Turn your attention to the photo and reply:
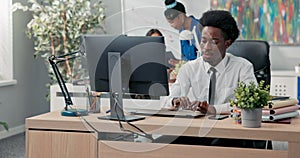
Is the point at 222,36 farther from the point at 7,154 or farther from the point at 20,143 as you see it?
the point at 20,143

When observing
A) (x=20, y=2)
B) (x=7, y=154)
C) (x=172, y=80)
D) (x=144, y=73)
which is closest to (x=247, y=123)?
(x=144, y=73)

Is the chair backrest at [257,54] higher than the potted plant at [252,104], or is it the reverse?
the chair backrest at [257,54]

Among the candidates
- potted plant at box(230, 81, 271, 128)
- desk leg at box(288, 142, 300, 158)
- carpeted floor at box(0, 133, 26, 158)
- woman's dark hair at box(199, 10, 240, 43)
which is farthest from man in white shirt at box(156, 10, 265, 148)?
carpeted floor at box(0, 133, 26, 158)

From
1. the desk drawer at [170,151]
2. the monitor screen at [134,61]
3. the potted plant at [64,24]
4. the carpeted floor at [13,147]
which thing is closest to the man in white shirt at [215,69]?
the monitor screen at [134,61]

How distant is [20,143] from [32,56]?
1046 mm

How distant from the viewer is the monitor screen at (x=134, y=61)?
7.44 ft

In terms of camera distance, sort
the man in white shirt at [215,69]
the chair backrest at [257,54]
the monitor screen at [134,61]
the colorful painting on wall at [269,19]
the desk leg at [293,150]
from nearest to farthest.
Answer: the desk leg at [293,150] → the monitor screen at [134,61] → the man in white shirt at [215,69] → the chair backrest at [257,54] → the colorful painting on wall at [269,19]

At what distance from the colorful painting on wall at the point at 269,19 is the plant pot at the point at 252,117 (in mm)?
2861

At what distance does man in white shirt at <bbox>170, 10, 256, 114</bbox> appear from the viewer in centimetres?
268

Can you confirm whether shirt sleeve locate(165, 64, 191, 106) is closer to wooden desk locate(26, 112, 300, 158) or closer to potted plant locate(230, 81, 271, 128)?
wooden desk locate(26, 112, 300, 158)

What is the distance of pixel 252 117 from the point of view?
2166 mm

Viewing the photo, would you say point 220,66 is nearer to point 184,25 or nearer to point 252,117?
point 252,117

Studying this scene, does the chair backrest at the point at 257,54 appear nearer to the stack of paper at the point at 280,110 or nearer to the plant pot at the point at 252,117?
the stack of paper at the point at 280,110

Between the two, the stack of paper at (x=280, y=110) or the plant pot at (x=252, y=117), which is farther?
the stack of paper at (x=280, y=110)
